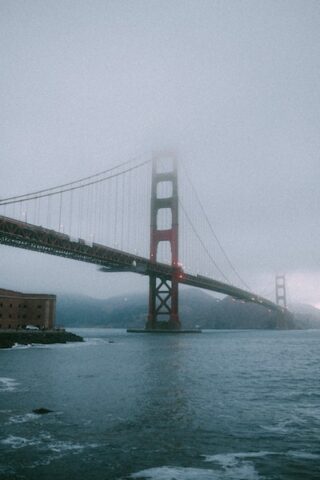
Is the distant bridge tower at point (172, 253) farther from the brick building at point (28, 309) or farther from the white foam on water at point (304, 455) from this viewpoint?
the white foam on water at point (304, 455)

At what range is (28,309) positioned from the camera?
58.6m

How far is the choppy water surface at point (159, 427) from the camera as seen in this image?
890 cm

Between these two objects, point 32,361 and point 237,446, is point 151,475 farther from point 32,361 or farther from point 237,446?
point 32,361

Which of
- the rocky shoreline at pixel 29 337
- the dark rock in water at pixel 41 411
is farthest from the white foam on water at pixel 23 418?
the rocky shoreline at pixel 29 337

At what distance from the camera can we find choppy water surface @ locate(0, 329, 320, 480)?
8.90 m

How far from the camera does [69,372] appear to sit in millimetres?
24188

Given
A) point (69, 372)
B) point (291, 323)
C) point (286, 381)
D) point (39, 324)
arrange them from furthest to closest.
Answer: point (291, 323), point (39, 324), point (69, 372), point (286, 381)

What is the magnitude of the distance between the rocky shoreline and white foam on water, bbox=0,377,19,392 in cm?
2464

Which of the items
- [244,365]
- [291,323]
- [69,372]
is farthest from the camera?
[291,323]

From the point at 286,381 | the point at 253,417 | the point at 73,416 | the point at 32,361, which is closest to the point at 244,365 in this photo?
the point at 286,381

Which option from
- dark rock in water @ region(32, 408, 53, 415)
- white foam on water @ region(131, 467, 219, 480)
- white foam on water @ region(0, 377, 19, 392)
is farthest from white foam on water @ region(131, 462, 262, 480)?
white foam on water @ region(0, 377, 19, 392)

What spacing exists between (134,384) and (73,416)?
277 inches

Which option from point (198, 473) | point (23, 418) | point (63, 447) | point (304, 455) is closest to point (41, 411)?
point (23, 418)

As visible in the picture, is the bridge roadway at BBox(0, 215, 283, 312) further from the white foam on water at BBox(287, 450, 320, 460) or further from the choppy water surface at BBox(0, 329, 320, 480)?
the white foam on water at BBox(287, 450, 320, 460)
